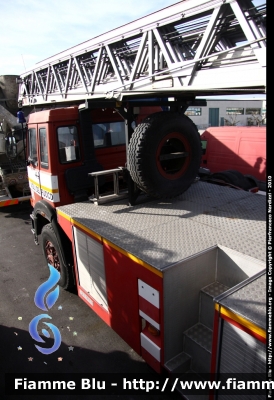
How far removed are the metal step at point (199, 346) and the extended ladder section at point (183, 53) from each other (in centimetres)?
235

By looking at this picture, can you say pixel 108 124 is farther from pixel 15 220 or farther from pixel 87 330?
pixel 15 220

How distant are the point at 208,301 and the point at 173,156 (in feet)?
6.89

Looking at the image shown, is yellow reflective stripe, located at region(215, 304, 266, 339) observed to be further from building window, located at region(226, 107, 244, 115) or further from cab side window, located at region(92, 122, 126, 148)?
building window, located at region(226, 107, 244, 115)

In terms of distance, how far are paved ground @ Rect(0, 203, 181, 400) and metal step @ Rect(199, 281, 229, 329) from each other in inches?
34.5

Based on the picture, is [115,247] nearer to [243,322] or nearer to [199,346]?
[199,346]

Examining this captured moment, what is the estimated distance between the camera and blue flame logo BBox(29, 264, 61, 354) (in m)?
3.89

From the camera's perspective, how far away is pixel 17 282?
5320 millimetres

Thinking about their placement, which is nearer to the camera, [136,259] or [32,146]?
[136,259]

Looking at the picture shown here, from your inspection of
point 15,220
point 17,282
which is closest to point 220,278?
point 17,282

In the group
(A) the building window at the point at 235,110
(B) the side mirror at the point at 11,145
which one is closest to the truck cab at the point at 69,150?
(B) the side mirror at the point at 11,145

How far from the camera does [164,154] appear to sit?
4.30 m

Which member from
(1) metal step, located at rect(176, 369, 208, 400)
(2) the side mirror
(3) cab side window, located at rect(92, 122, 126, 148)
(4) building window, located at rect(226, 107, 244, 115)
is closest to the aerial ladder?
(3) cab side window, located at rect(92, 122, 126, 148)

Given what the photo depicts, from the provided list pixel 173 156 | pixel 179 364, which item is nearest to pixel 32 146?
pixel 173 156

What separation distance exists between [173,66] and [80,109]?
1726mm
